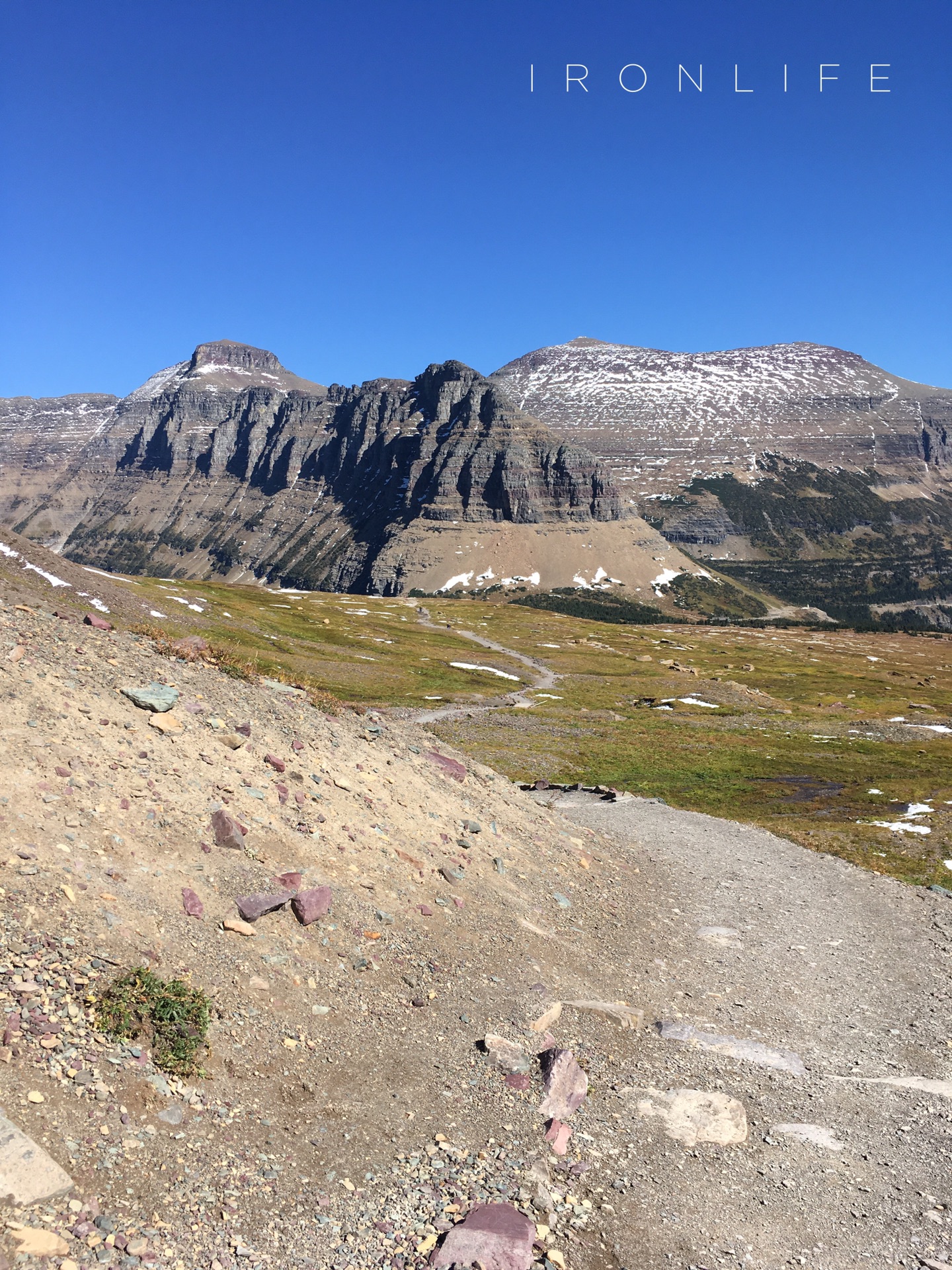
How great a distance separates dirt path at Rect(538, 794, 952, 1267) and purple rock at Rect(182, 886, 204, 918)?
10448 millimetres

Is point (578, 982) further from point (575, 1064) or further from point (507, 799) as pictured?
point (507, 799)

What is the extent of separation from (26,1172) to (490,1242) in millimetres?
6915

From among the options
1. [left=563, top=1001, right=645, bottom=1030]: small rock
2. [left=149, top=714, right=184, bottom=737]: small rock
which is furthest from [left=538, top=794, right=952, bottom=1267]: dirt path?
[left=149, top=714, right=184, bottom=737]: small rock

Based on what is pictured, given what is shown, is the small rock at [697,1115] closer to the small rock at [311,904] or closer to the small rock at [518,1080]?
the small rock at [518,1080]

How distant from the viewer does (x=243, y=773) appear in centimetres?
2470

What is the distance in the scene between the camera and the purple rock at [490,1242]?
12.3m

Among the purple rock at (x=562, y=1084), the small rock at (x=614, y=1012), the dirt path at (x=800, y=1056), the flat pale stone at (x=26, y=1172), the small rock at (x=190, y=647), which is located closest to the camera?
the flat pale stone at (x=26, y=1172)

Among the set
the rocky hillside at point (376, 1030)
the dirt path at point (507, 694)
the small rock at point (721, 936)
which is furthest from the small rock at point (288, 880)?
the dirt path at point (507, 694)

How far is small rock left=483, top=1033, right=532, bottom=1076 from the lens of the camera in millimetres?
17391

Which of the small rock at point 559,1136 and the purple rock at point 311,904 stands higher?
the purple rock at point 311,904

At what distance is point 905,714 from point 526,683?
48.9m

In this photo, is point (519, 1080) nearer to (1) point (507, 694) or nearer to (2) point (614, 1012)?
(2) point (614, 1012)

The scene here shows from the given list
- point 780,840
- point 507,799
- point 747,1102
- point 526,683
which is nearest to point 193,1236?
point 747,1102

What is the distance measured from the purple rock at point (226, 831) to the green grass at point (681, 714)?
14.3 meters
